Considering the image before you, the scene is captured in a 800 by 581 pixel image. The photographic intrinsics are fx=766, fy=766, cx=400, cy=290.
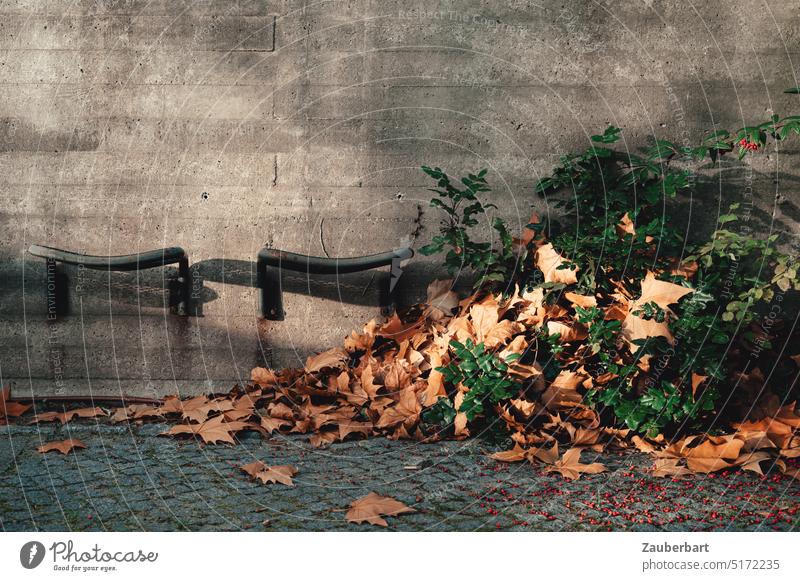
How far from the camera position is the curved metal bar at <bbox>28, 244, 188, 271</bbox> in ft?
14.4

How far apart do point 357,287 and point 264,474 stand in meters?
1.56

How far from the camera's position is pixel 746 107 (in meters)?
4.26

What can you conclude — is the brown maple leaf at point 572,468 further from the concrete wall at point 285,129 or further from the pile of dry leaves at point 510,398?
the concrete wall at point 285,129

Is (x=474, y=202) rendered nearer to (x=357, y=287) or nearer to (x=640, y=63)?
(x=357, y=287)

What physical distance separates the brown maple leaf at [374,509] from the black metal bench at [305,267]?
1668 mm

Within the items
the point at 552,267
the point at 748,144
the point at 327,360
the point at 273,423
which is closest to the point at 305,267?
the point at 327,360

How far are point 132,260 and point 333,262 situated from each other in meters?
1.16

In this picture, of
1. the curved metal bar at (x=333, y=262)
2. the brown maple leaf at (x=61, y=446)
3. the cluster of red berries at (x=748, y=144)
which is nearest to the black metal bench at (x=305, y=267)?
the curved metal bar at (x=333, y=262)

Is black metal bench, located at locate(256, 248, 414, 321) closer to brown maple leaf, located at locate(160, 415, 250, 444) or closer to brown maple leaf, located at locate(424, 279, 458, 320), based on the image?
brown maple leaf, located at locate(424, 279, 458, 320)

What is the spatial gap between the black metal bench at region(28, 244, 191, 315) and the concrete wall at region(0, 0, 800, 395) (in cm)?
11

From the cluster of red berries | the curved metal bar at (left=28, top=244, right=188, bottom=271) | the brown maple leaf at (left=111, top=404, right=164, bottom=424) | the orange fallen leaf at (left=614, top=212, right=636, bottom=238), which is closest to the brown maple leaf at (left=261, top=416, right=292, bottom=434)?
the brown maple leaf at (left=111, top=404, right=164, bottom=424)

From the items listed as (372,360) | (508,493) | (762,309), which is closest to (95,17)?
(372,360)

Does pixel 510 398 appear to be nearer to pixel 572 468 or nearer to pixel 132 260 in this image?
pixel 572 468
